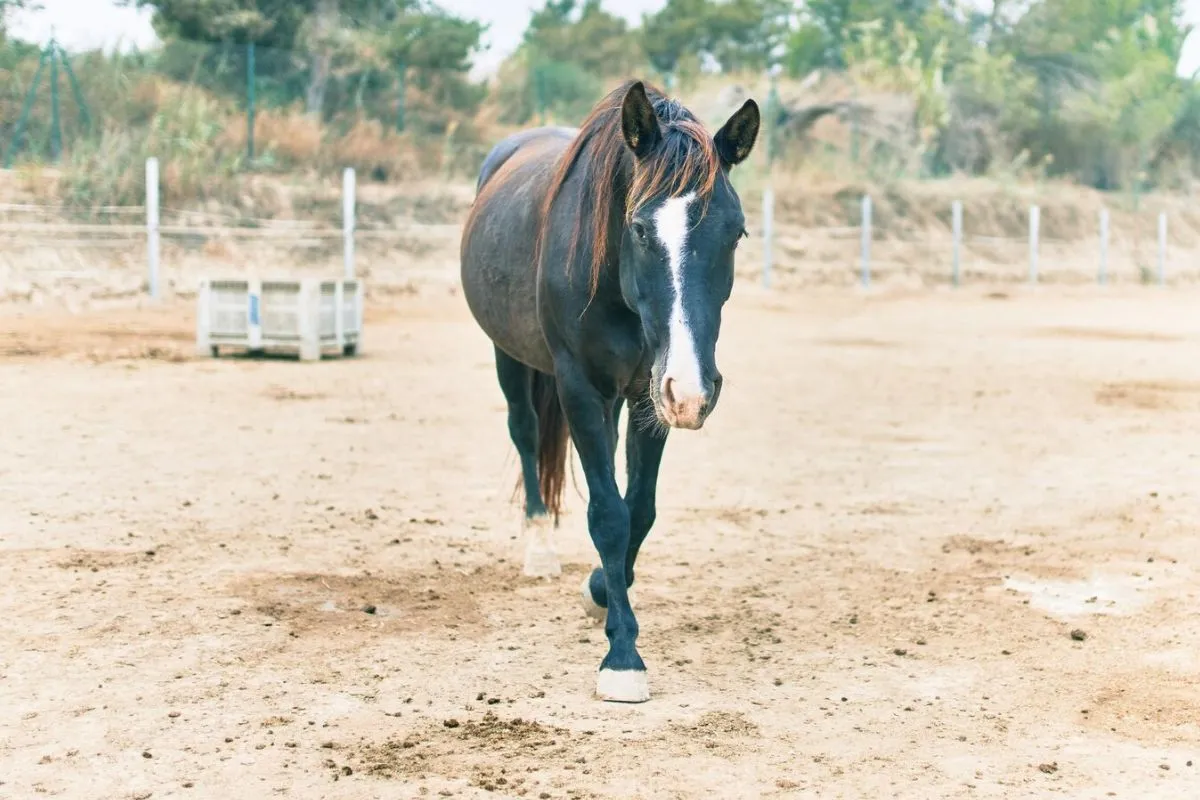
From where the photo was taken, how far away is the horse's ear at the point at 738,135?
4039 mm

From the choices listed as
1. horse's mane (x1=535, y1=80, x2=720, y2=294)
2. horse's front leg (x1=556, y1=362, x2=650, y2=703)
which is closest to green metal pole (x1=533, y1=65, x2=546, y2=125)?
horse's mane (x1=535, y1=80, x2=720, y2=294)

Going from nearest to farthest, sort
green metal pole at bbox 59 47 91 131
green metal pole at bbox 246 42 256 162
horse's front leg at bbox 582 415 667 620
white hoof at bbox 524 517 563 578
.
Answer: horse's front leg at bbox 582 415 667 620
white hoof at bbox 524 517 563 578
green metal pole at bbox 59 47 91 131
green metal pole at bbox 246 42 256 162

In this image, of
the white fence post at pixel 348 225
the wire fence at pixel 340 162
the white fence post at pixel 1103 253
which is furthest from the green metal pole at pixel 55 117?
the white fence post at pixel 1103 253

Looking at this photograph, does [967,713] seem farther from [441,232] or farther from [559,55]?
[559,55]

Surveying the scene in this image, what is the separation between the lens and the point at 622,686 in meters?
3.94

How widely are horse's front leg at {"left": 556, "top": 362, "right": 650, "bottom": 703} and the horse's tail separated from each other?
1274 mm

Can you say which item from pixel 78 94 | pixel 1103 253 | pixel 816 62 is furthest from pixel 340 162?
pixel 816 62

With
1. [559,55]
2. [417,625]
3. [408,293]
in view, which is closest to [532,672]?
[417,625]

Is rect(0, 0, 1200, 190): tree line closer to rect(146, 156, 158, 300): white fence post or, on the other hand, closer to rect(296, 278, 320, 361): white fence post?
rect(146, 156, 158, 300): white fence post

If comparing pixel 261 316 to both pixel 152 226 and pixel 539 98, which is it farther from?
pixel 539 98

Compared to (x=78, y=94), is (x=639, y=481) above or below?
below

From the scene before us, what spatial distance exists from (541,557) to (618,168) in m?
1.94

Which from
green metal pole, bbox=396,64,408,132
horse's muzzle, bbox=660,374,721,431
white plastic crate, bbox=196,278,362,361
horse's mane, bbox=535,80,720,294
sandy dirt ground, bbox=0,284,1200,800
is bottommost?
sandy dirt ground, bbox=0,284,1200,800

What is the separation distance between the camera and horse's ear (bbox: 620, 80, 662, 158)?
3898 mm
